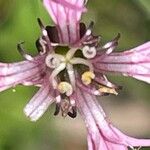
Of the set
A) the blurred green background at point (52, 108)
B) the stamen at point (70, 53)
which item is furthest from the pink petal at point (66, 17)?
the blurred green background at point (52, 108)

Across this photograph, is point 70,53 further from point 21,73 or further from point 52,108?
point 52,108

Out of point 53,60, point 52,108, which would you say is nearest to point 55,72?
point 53,60

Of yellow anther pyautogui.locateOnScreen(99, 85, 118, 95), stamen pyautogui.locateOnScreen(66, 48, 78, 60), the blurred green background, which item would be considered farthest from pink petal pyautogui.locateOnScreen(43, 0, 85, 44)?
the blurred green background

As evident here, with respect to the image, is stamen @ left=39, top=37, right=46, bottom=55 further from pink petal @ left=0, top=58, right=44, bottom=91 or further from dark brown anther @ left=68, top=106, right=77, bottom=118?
dark brown anther @ left=68, top=106, right=77, bottom=118

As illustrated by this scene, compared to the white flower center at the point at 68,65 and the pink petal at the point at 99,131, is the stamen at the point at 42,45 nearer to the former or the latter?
the white flower center at the point at 68,65

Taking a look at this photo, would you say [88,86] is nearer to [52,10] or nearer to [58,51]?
[58,51]
